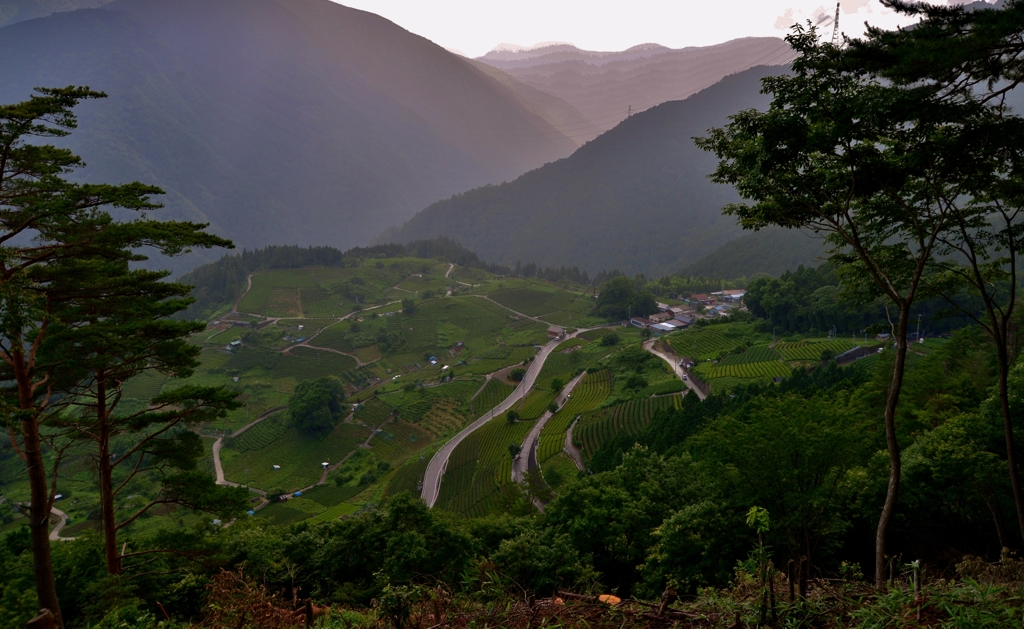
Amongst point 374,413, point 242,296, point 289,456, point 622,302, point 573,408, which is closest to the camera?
point 573,408

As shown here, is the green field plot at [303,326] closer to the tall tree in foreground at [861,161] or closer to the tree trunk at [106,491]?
the tree trunk at [106,491]

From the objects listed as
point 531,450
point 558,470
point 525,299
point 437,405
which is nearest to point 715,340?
point 531,450

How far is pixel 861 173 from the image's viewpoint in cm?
648

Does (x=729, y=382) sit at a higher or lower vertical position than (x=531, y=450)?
higher

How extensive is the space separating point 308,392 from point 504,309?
4658 cm

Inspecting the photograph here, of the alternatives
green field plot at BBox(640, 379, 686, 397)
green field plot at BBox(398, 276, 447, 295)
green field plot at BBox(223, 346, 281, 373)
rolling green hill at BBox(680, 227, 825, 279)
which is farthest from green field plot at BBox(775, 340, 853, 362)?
green field plot at BBox(398, 276, 447, 295)

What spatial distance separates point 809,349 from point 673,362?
537 inches

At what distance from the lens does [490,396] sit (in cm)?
5891

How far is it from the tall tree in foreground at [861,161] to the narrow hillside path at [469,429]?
2503 cm

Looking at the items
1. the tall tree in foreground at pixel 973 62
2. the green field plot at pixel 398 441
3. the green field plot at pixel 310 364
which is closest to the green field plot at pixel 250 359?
the green field plot at pixel 310 364

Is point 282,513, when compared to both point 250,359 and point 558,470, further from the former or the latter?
point 250,359

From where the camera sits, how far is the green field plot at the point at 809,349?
4138 centimetres

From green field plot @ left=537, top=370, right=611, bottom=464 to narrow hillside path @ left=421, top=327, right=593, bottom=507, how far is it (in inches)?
323

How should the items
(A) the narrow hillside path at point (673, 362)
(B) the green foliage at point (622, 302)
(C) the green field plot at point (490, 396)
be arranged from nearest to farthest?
(A) the narrow hillside path at point (673, 362)
(C) the green field plot at point (490, 396)
(B) the green foliage at point (622, 302)
